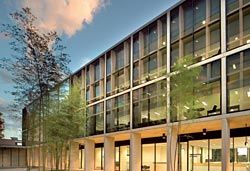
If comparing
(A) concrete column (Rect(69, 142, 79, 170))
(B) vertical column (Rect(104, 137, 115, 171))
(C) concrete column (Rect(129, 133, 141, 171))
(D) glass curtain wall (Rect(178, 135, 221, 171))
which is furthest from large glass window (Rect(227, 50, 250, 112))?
(A) concrete column (Rect(69, 142, 79, 170))

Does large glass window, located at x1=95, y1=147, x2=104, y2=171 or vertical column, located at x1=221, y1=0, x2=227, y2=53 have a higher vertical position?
vertical column, located at x1=221, y1=0, x2=227, y2=53

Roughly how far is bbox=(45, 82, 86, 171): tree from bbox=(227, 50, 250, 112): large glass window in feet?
30.4

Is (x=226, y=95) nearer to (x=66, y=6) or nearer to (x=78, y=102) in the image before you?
(x=66, y=6)

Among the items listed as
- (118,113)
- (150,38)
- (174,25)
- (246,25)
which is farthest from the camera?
(118,113)

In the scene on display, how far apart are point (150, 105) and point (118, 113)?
412 cm

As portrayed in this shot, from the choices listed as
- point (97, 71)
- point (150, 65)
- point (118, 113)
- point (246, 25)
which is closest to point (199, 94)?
point (246, 25)

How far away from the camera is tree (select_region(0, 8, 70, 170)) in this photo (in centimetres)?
1532

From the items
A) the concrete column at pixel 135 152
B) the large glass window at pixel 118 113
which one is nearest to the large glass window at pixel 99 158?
the large glass window at pixel 118 113

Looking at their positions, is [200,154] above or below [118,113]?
below

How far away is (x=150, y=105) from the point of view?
20812 mm

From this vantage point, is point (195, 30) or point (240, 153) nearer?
point (240, 153)

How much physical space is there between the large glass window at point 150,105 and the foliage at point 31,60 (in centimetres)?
466

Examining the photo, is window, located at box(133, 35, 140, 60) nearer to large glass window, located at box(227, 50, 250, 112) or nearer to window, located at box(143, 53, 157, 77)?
window, located at box(143, 53, 157, 77)

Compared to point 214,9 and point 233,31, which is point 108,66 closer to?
point 214,9
